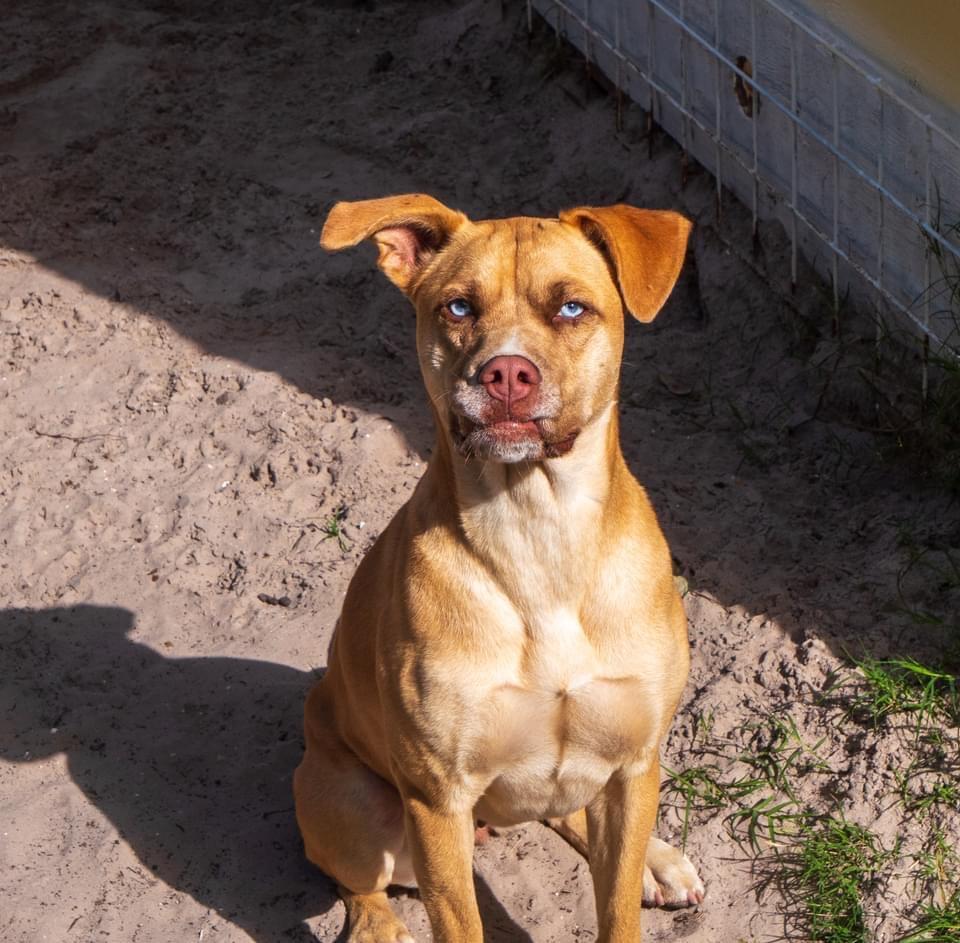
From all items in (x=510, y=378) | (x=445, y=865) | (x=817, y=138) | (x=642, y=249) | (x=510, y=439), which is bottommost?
(x=445, y=865)

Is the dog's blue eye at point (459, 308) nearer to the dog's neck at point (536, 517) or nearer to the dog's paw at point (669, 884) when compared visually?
the dog's neck at point (536, 517)

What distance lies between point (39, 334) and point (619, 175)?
104 inches

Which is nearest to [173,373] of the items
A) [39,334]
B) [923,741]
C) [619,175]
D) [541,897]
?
[39,334]

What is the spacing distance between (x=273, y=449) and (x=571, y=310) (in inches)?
103

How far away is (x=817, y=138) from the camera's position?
558 centimetres

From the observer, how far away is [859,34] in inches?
209

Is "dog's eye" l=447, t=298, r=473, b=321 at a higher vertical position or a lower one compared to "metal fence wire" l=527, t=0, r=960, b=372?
higher

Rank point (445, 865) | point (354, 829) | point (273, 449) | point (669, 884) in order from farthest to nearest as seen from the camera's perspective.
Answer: point (273, 449), point (669, 884), point (354, 829), point (445, 865)

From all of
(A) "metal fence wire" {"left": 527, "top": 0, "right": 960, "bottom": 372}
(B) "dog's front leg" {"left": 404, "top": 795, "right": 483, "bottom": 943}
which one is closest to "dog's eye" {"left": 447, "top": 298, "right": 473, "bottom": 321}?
(B) "dog's front leg" {"left": 404, "top": 795, "right": 483, "bottom": 943}

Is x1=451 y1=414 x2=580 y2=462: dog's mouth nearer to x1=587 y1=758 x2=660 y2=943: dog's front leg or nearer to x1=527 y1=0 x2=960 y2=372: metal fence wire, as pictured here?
x1=587 y1=758 x2=660 y2=943: dog's front leg

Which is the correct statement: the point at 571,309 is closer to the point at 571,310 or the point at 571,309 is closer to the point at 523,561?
the point at 571,310

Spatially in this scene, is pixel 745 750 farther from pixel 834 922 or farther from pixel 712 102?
pixel 712 102

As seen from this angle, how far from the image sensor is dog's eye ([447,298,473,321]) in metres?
3.44

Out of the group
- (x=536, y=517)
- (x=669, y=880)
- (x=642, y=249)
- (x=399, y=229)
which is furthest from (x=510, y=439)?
(x=669, y=880)
